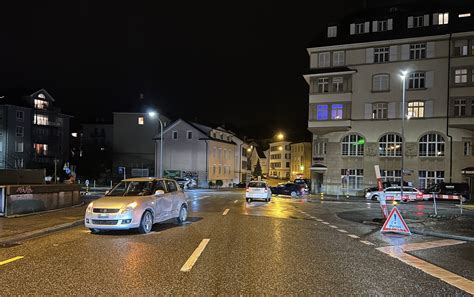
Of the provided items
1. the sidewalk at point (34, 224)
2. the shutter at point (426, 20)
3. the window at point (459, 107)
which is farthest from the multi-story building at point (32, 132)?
the window at point (459, 107)

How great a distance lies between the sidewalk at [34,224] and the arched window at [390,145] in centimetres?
3857

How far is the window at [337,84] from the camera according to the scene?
49031mm

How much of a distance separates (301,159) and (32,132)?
200 feet

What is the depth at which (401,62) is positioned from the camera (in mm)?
47250

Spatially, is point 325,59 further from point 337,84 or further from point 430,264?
point 430,264

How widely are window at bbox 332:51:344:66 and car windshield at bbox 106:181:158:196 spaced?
132 ft

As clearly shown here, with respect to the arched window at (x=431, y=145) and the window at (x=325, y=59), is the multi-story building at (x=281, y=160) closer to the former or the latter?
the window at (x=325, y=59)

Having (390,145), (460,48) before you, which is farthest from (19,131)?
(460,48)

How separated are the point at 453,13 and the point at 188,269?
160ft

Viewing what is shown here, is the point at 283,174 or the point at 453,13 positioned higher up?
the point at 453,13

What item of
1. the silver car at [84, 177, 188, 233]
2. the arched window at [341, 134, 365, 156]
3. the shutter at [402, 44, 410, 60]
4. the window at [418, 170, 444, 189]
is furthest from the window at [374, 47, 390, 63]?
the silver car at [84, 177, 188, 233]

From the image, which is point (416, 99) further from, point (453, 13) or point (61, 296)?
point (61, 296)

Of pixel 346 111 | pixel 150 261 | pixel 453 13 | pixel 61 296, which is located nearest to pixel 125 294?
pixel 61 296

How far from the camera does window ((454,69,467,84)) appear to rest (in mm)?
Answer: 44375
